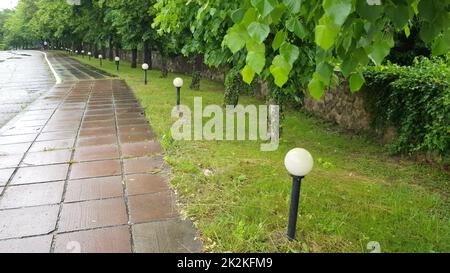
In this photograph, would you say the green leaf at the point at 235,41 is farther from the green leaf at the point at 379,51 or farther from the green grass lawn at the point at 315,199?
the green grass lawn at the point at 315,199

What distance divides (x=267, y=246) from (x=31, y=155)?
177 inches

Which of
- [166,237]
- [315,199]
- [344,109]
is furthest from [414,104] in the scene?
[166,237]

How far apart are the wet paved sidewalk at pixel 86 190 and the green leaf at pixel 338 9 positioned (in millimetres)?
2471

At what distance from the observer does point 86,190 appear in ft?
14.5

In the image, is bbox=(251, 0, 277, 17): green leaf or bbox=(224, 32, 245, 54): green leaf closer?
bbox=(251, 0, 277, 17): green leaf

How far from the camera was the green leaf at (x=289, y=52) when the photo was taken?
1.60 metres

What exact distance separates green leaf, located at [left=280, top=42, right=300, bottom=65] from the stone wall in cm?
673

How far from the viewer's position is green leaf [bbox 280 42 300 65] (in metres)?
1.60

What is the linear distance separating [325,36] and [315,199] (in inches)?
122

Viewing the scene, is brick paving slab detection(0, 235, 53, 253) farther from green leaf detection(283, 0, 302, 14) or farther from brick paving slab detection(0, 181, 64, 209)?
green leaf detection(283, 0, 302, 14)

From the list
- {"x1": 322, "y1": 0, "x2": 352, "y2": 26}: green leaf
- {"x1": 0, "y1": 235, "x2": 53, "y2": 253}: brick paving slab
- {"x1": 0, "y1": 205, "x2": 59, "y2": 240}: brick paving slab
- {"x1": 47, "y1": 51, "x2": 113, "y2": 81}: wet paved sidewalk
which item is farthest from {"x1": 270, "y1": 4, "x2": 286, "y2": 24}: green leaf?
{"x1": 47, "y1": 51, "x2": 113, "y2": 81}: wet paved sidewalk

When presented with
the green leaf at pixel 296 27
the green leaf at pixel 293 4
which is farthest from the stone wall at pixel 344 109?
the green leaf at pixel 293 4
